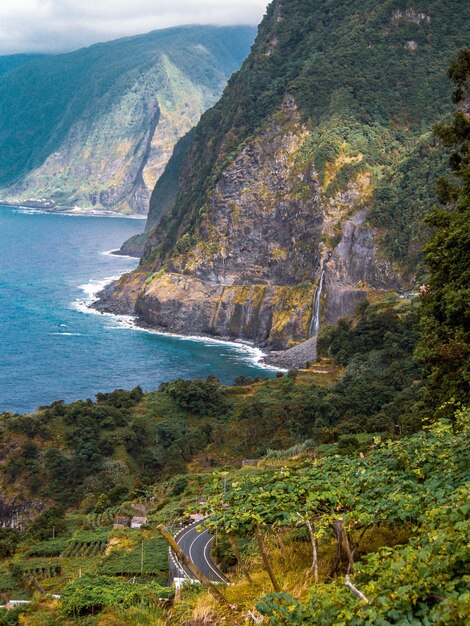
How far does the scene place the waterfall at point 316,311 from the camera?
409ft

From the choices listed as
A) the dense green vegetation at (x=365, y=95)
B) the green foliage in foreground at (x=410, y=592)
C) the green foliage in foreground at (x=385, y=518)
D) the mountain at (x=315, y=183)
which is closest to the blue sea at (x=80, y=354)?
the mountain at (x=315, y=183)

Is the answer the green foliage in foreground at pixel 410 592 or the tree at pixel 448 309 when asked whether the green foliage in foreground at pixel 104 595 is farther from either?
the tree at pixel 448 309

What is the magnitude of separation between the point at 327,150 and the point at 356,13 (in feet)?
124

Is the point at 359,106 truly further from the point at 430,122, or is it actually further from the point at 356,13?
the point at 356,13

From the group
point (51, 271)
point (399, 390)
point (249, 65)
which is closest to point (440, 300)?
point (399, 390)

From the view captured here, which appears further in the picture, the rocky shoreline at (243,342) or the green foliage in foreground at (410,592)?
the rocky shoreline at (243,342)

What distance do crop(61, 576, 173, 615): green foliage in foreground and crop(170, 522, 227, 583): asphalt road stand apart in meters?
3.15

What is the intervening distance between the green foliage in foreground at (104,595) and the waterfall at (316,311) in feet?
335

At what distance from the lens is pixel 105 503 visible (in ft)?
178

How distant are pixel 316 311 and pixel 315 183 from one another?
2334cm

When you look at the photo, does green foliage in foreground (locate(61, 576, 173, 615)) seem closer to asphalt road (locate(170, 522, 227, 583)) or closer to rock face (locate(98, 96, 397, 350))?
asphalt road (locate(170, 522, 227, 583))

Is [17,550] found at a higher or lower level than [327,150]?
lower

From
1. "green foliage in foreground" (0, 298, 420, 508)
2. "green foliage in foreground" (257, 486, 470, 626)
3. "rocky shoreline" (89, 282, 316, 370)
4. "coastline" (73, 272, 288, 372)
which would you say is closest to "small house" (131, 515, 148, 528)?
"green foliage in foreground" (0, 298, 420, 508)

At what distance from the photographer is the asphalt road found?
2632cm
